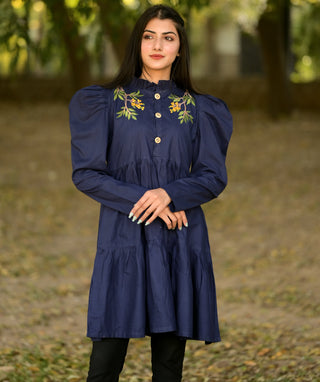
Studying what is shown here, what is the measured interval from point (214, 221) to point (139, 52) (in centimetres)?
736

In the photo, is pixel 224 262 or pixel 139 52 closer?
pixel 139 52

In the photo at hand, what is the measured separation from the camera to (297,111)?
17438mm

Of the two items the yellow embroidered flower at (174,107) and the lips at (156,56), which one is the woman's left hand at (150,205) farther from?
the lips at (156,56)

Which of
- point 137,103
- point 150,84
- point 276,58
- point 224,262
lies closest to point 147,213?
point 137,103

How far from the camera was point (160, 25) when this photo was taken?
10.4ft

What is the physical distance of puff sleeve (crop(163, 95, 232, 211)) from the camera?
10.0 ft

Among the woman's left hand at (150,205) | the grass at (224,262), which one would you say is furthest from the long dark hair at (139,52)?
the grass at (224,262)

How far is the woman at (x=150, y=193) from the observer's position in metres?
3.01

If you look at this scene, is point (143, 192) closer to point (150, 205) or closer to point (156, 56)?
point (150, 205)

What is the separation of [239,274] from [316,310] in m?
1.66

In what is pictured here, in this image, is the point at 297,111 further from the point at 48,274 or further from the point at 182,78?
the point at 182,78

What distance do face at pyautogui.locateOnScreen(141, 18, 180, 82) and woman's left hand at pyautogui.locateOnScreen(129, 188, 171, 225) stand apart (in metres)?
0.60

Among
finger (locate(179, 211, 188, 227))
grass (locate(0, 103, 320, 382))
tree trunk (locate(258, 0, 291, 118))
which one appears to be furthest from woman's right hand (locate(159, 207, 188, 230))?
tree trunk (locate(258, 0, 291, 118))

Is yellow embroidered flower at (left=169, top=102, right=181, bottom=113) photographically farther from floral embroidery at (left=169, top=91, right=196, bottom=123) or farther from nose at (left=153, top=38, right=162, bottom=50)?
nose at (left=153, top=38, right=162, bottom=50)
